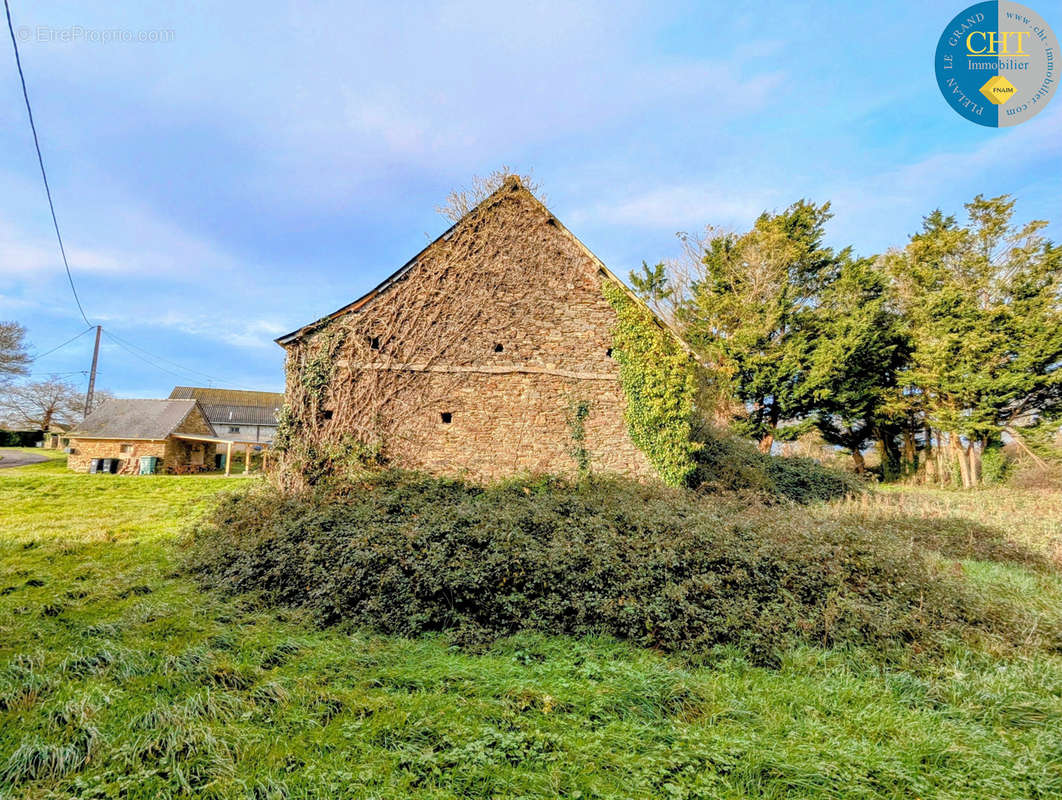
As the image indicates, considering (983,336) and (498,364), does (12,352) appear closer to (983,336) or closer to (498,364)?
(498,364)

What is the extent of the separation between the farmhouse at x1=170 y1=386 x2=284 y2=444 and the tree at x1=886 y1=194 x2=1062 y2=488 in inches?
1712

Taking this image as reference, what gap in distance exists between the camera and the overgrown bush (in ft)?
40.3

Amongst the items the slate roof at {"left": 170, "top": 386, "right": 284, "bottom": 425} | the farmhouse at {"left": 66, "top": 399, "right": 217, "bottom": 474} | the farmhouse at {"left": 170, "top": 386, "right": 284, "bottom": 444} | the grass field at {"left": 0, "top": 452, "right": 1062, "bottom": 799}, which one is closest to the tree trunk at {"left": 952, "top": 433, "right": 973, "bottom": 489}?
the grass field at {"left": 0, "top": 452, "right": 1062, "bottom": 799}

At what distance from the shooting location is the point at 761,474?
13125 mm

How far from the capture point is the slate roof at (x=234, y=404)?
42500 millimetres

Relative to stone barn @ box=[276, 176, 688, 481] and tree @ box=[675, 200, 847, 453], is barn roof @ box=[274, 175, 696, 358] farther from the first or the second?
tree @ box=[675, 200, 847, 453]

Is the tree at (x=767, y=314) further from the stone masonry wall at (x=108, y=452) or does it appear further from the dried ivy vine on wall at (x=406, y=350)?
the stone masonry wall at (x=108, y=452)

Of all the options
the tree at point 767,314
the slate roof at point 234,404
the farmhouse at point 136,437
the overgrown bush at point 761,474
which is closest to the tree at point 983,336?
the tree at point 767,314

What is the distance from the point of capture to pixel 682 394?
11.0m

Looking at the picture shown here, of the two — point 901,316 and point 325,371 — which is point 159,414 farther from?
point 901,316

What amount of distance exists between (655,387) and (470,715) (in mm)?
8762

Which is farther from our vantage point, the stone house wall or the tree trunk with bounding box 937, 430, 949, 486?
the tree trunk with bounding box 937, 430, 949, 486

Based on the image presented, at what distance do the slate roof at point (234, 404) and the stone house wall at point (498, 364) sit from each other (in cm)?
3644

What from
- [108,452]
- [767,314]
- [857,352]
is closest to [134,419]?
[108,452]
